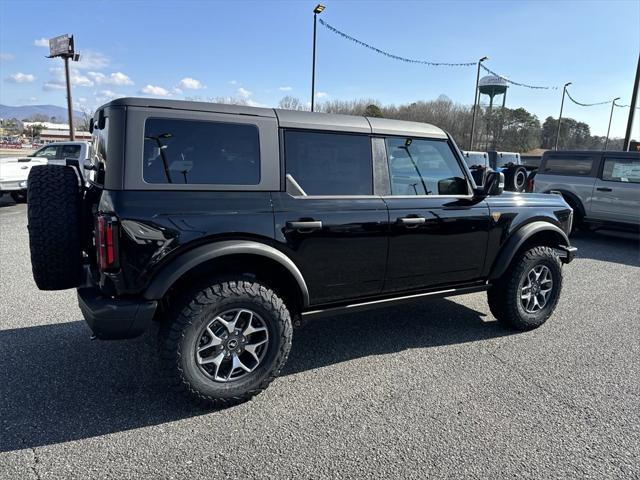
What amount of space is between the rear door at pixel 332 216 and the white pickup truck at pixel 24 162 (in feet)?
30.1

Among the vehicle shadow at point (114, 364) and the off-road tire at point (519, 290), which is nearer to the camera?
the vehicle shadow at point (114, 364)

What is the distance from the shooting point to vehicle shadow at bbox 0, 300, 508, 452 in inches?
105

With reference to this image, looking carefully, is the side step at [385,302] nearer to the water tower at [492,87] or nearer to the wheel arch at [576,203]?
the wheel arch at [576,203]

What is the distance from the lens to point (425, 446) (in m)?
2.54

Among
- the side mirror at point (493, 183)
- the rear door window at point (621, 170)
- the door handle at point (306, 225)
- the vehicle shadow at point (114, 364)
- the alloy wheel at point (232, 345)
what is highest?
the rear door window at point (621, 170)

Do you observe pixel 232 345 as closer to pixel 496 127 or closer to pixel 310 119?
pixel 310 119

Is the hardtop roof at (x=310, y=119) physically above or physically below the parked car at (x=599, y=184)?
above

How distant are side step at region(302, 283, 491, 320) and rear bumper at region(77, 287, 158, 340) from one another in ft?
3.61

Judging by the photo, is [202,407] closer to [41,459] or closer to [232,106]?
[41,459]

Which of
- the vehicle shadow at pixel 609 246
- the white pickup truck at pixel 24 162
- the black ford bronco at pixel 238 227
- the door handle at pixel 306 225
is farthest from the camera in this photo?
the white pickup truck at pixel 24 162

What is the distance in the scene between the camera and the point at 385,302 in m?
3.53

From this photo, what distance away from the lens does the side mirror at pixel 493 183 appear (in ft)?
12.1

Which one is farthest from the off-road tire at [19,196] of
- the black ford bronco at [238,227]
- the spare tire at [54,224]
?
the spare tire at [54,224]

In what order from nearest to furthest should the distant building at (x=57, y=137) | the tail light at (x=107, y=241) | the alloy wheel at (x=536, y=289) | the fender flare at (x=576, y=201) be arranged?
1. the tail light at (x=107, y=241)
2. the alloy wheel at (x=536, y=289)
3. the fender flare at (x=576, y=201)
4. the distant building at (x=57, y=137)
